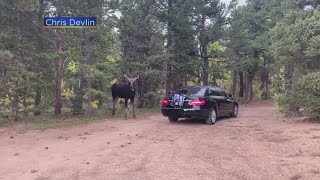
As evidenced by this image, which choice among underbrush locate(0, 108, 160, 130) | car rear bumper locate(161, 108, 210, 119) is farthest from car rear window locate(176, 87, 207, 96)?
underbrush locate(0, 108, 160, 130)

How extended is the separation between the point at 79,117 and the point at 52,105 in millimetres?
2512

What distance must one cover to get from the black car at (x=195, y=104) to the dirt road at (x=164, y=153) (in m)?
0.80

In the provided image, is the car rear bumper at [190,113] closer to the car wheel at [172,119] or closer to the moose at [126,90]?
the car wheel at [172,119]

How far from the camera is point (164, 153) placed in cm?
895

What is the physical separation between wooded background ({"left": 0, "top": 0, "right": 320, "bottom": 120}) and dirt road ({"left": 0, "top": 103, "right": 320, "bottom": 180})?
11.3 ft

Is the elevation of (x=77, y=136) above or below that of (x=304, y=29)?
below

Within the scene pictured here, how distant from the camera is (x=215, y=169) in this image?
7.25m

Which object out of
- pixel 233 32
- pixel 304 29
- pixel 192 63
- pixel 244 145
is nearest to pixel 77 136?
pixel 244 145

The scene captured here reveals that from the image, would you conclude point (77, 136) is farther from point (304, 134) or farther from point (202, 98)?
point (304, 134)

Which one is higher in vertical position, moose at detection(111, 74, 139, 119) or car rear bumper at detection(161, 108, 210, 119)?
moose at detection(111, 74, 139, 119)

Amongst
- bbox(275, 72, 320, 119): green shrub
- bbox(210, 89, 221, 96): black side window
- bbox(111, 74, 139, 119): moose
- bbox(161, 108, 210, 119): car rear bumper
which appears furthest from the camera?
bbox(111, 74, 139, 119): moose

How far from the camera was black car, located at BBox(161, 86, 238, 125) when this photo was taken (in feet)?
47.6

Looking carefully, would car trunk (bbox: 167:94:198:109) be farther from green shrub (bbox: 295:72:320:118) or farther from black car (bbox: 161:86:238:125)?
green shrub (bbox: 295:72:320:118)

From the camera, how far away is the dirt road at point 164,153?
7008 mm
